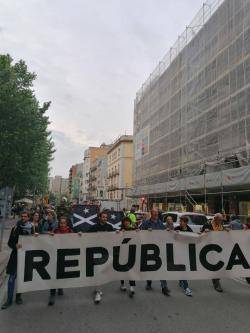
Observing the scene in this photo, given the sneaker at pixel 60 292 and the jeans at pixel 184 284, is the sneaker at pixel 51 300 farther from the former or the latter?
the jeans at pixel 184 284

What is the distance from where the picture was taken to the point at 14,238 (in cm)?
709

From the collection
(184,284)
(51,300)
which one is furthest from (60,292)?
(184,284)

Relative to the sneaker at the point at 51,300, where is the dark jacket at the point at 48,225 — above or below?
above

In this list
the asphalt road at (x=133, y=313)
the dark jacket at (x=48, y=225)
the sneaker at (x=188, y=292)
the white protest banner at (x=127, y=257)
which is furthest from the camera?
the dark jacket at (x=48, y=225)

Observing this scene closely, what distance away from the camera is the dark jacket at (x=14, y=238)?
6859 mm

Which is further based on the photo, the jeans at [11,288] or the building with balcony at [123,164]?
the building with balcony at [123,164]

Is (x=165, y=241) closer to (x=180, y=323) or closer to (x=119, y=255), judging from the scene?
(x=119, y=255)

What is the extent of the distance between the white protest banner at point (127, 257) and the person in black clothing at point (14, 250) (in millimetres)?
122

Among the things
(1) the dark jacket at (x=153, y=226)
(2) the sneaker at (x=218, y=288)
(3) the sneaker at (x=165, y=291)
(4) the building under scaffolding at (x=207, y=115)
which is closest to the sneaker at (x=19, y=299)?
(3) the sneaker at (x=165, y=291)

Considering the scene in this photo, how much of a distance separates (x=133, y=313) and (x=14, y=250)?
8.54 feet

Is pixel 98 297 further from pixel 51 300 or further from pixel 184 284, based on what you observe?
pixel 184 284

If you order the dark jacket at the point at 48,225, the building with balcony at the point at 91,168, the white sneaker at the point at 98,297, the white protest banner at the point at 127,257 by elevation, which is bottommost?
the white sneaker at the point at 98,297

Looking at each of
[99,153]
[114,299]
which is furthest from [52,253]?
[99,153]

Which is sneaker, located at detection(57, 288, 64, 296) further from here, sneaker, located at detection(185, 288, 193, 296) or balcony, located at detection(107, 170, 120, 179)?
balcony, located at detection(107, 170, 120, 179)
